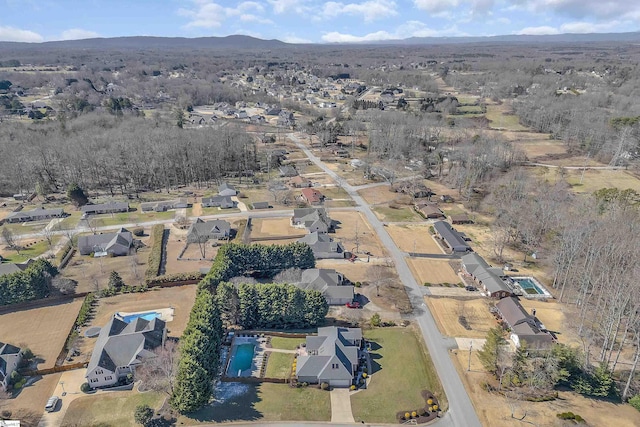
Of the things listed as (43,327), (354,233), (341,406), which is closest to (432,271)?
(354,233)

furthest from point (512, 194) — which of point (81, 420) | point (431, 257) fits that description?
point (81, 420)

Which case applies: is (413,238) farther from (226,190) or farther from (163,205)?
(163,205)

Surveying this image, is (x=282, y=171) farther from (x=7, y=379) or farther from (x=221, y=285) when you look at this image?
(x=7, y=379)

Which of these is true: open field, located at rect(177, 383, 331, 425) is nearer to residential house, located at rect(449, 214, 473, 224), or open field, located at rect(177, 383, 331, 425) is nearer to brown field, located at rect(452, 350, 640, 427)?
brown field, located at rect(452, 350, 640, 427)

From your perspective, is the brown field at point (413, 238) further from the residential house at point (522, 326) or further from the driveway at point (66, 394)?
the driveway at point (66, 394)

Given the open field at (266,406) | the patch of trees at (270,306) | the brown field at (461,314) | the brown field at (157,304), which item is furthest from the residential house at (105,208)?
the brown field at (461,314)

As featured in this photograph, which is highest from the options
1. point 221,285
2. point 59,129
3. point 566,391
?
point 59,129
